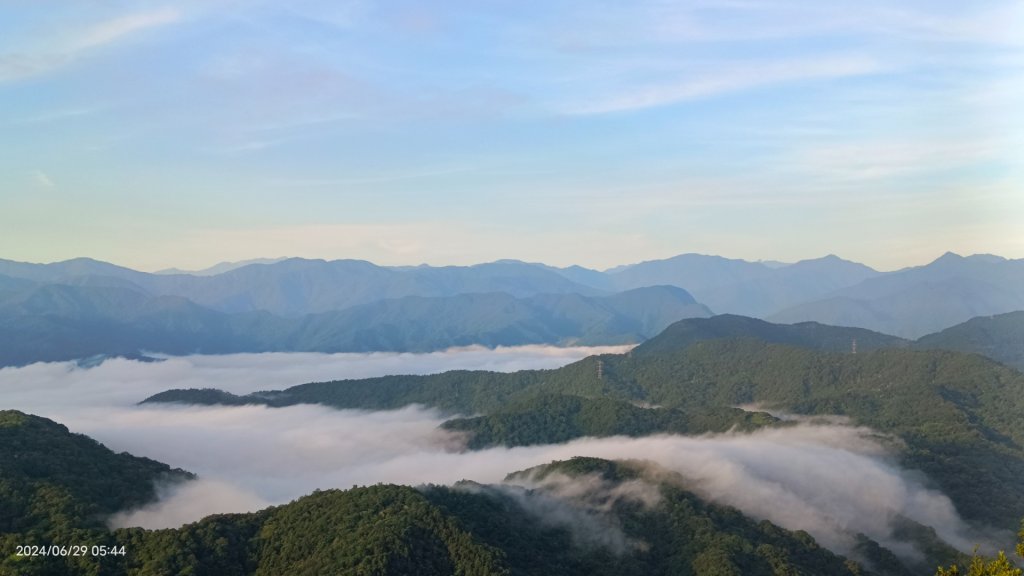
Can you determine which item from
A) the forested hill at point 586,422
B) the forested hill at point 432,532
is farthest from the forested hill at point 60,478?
the forested hill at point 586,422

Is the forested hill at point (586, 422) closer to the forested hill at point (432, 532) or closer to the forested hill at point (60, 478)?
the forested hill at point (432, 532)

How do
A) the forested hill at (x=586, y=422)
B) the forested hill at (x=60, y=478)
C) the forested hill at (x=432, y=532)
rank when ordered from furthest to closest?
1. the forested hill at (x=586, y=422)
2. the forested hill at (x=60, y=478)
3. the forested hill at (x=432, y=532)

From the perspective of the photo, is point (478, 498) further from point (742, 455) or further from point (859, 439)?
point (859, 439)

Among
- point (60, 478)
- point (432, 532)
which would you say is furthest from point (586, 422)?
point (60, 478)

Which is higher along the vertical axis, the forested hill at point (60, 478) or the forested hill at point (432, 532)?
the forested hill at point (60, 478)

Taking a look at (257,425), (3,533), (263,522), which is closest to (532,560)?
(263,522)

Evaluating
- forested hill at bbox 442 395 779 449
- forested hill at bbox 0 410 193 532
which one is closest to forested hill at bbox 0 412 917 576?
forested hill at bbox 0 410 193 532

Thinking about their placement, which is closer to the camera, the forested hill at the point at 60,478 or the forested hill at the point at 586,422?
the forested hill at the point at 60,478

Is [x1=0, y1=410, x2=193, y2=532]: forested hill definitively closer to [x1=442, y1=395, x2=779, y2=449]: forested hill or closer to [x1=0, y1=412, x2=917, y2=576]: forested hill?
[x1=0, y1=412, x2=917, y2=576]: forested hill

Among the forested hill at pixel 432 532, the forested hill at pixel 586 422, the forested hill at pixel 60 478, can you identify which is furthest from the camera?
the forested hill at pixel 586 422
